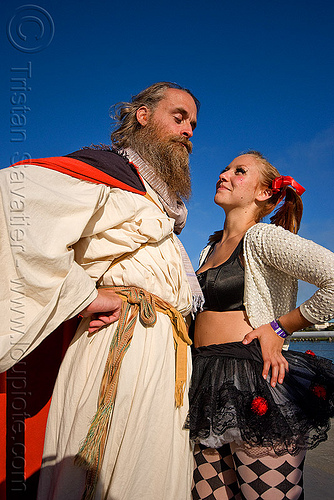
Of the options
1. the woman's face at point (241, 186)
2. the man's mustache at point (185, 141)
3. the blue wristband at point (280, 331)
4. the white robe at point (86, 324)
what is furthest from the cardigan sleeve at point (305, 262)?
the man's mustache at point (185, 141)

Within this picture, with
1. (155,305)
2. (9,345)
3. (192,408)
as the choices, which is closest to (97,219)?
(155,305)

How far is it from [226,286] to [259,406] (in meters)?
0.70

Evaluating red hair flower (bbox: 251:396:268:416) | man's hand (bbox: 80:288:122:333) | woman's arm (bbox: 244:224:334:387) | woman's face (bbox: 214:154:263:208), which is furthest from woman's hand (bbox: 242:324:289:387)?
woman's face (bbox: 214:154:263:208)

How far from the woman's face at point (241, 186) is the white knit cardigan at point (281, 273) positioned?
38 centimetres

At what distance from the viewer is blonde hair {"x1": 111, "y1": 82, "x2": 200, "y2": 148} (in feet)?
8.55

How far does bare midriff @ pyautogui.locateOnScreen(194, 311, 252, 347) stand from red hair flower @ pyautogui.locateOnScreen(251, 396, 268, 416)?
394 millimetres

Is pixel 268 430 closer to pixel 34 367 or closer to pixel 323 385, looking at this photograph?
pixel 323 385

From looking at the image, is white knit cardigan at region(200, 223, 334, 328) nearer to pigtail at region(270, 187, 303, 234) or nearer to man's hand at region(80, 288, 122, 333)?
pigtail at region(270, 187, 303, 234)

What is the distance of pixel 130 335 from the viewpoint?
5.35ft

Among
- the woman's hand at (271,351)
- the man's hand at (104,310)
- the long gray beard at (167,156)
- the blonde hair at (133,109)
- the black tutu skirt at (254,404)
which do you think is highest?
the blonde hair at (133,109)

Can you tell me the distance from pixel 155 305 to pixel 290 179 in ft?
4.27

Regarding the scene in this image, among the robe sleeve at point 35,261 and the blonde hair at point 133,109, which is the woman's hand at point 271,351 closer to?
the robe sleeve at point 35,261

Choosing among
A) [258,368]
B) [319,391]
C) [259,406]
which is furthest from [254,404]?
[319,391]

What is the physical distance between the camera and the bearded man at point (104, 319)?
138 cm
